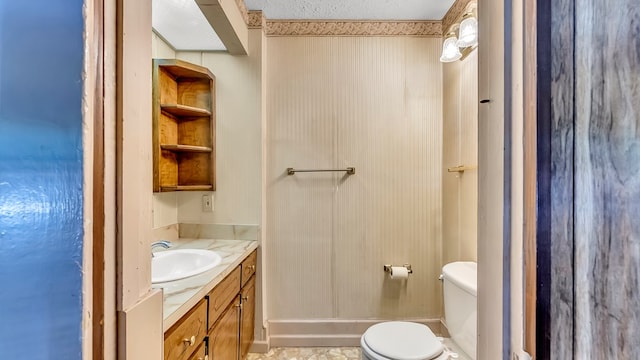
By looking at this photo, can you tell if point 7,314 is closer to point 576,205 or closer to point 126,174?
point 126,174

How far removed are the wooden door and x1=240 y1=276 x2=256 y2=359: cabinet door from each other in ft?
5.26

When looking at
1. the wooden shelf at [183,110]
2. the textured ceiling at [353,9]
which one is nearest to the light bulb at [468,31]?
the textured ceiling at [353,9]

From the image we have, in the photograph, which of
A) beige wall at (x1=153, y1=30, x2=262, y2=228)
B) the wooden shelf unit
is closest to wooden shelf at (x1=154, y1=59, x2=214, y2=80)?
the wooden shelf unit

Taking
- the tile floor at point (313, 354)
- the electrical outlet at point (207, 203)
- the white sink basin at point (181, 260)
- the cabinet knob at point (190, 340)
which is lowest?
the tile floor at point (313, 354)

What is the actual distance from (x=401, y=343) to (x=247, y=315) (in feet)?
3.08

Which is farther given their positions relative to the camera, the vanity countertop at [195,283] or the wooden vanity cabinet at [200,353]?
the wooden vanity cabinet at [200,353]

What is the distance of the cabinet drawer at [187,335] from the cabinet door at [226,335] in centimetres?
13

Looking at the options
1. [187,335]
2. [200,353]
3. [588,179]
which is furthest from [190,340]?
[588,179]

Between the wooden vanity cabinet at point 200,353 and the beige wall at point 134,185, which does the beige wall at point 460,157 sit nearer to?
the wooden vanity cabinet at point 200,353

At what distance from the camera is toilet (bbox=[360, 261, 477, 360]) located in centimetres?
136

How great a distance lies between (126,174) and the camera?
47 centimetres

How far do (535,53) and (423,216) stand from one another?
186 centimetres

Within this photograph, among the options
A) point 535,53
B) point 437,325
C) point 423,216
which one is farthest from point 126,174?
point 437,325

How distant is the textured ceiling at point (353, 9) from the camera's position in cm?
192
